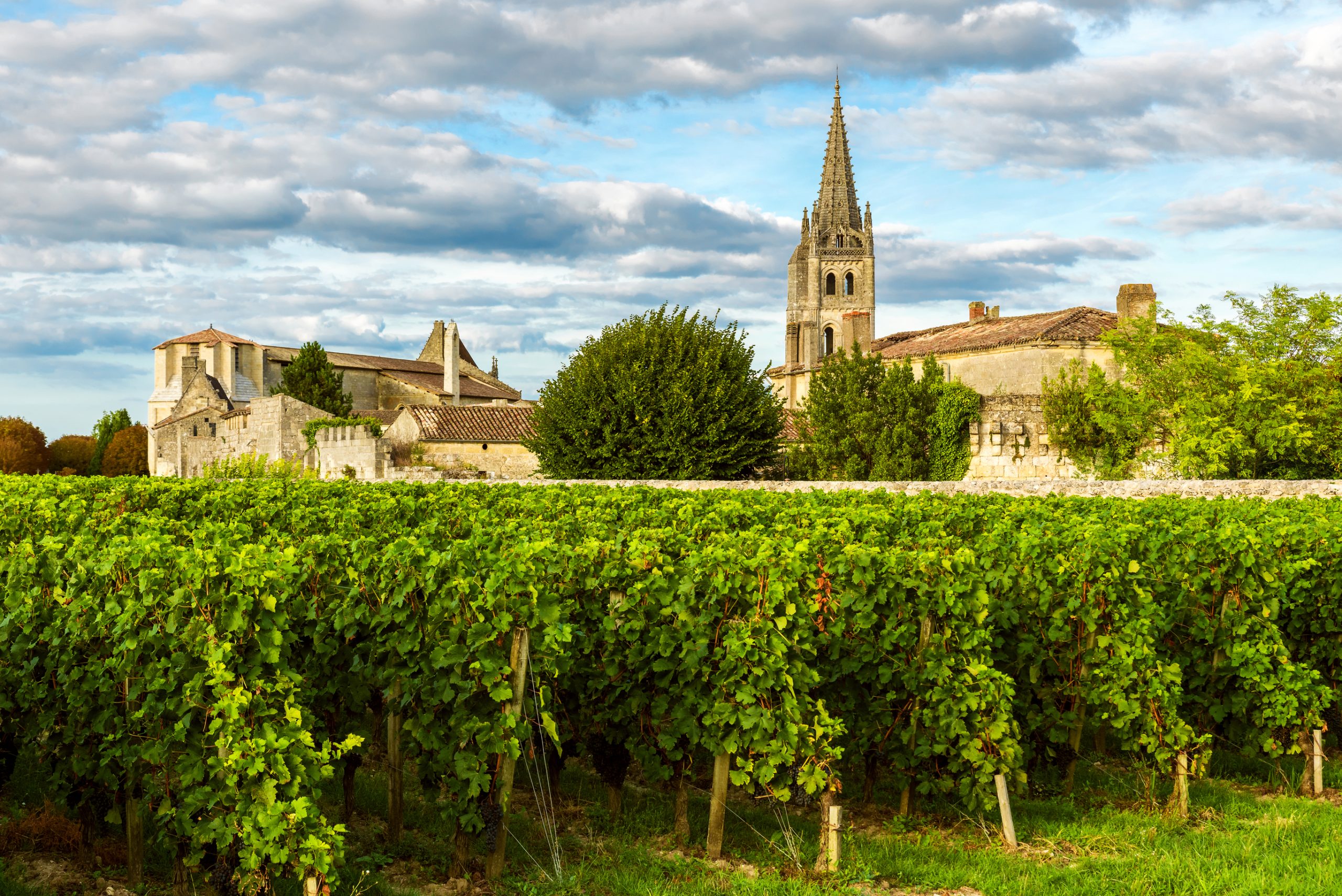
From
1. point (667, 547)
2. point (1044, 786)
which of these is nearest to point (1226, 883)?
point (1044, 786)

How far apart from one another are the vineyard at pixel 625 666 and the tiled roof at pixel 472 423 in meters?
24.7

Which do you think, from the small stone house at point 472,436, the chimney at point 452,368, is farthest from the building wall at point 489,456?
the chimney at point 452,368

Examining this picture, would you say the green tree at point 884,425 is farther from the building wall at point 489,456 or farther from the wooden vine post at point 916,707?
the wooden vine post at point 916,707

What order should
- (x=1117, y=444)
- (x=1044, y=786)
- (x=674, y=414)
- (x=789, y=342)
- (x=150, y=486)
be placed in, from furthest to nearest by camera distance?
(x=789, y=342)
(x=1117, y=444)
(x=674, y=414)
(x=150, y=486)
(x=1044, y=786)

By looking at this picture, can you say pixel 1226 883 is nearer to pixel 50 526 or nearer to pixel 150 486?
pixel 50 526

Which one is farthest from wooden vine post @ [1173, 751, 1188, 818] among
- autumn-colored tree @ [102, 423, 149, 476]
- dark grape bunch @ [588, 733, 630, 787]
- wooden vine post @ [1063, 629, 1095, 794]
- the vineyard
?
autumn-colored tree @ [102, 423, 149, 476]

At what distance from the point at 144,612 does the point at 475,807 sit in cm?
200

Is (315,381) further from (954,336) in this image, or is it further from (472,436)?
(954,336)

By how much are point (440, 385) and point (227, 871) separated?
222ft

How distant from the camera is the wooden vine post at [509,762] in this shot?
5.55 meters

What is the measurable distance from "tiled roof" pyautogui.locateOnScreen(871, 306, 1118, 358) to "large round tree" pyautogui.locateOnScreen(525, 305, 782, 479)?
7.97 meters

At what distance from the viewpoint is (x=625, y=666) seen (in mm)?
6867

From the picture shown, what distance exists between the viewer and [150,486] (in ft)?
54.7

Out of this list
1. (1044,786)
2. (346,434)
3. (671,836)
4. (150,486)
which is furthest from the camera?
(346,434)
